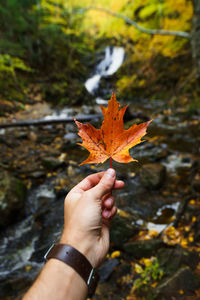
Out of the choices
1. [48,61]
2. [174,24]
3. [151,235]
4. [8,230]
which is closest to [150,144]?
[151,235]

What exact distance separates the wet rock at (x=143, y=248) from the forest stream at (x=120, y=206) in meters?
0.01

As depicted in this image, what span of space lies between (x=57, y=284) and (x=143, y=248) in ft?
6.86

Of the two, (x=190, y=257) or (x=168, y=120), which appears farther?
(x=168, y=120)

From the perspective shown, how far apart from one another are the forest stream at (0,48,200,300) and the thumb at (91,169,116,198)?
156 millimetres

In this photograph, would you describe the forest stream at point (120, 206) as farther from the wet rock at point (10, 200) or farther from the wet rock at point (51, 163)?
the wet rock at point (10, 200)

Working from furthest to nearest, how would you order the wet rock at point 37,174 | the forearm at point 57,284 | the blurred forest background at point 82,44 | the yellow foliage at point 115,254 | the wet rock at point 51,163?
1. the blurred forest background at point 82,44
2. the wet rock at point 51,163
3. the wet rock at point 37,174
4. the yellow foliage at point 115,254
5. the forearm at point 57,284

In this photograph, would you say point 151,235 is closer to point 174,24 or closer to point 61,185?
point 61,185

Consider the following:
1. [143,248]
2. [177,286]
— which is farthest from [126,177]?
[177,286]

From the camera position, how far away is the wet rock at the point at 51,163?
489 centimetres

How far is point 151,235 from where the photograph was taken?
2924 millimetres

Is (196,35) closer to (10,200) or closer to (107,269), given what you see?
(107,269)

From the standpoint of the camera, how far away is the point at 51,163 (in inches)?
194

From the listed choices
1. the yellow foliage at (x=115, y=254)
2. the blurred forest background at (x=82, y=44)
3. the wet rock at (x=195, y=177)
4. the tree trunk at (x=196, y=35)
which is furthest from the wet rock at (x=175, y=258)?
the blurred forest background at (x=82, y=44)

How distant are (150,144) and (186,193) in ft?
6.79
